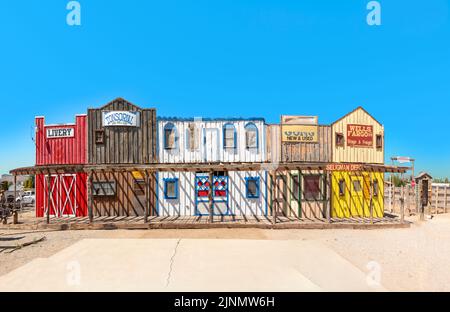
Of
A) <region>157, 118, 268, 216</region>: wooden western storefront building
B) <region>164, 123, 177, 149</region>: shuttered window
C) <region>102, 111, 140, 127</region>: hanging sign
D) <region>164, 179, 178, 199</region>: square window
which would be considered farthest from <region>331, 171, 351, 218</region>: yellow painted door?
<region>102, 111, 140, 127</region>: hanging sign

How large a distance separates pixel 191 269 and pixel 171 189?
818 cm

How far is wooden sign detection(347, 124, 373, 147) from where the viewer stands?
48.0 feet

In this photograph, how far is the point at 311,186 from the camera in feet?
44.8

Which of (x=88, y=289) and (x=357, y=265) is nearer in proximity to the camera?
(x=88, y=289)

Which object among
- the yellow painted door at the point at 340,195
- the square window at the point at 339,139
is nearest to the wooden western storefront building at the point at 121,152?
the yellow painted door at the point at 340,195

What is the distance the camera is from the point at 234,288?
17.1 feet

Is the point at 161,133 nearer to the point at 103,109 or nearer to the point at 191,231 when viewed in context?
the point at 103,109

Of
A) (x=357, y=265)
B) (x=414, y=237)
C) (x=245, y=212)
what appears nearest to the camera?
(x=357, y=265)

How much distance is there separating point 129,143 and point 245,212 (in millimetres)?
8547

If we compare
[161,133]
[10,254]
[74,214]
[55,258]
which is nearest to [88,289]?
[55,258]

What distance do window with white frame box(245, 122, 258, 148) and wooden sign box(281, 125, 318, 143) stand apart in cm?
174

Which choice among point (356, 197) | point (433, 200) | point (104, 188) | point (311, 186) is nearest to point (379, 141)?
point (356, 197)

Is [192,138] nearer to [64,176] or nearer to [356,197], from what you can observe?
[64,176]

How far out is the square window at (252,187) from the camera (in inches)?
548
